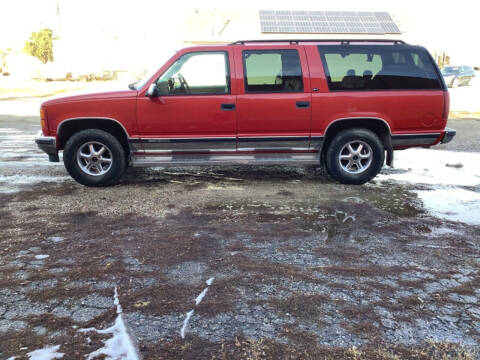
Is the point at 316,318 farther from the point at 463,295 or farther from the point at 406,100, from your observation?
the point at 406,100

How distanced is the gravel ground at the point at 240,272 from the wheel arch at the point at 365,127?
0.65 metres

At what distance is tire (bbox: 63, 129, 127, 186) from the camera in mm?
5809

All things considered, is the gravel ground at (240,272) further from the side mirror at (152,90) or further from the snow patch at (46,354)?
the side mirror at (152,90)

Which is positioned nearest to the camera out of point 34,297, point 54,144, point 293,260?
point 34,297

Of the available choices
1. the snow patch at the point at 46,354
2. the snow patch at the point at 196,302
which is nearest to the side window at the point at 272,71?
the snow patch at the point at 196,302

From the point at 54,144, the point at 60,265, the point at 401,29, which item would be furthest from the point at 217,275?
the point at 401,29

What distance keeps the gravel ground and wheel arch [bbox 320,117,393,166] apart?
2.13ft

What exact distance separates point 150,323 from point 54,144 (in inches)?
151

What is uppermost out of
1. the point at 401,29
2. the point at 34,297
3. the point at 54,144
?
the point at 401,29

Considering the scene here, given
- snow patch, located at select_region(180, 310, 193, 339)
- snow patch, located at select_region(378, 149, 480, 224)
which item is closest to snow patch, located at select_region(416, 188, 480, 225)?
snow patch, located at select_region(378, 149, 480, 224)

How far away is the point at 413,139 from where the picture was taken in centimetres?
602

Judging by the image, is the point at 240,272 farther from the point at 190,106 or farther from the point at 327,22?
the point at 327,22

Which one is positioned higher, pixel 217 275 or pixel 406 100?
pixel 406 100

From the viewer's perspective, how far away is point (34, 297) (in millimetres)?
3076
